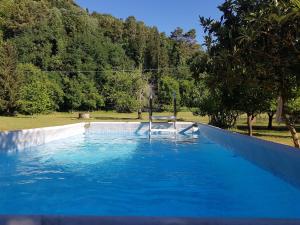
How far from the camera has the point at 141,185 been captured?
26.8 ft

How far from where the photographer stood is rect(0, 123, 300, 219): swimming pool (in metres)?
6.31

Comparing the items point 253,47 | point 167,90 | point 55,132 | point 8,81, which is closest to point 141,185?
point 253,47

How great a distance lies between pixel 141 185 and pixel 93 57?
188ft

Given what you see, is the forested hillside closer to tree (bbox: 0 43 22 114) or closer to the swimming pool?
tree (bbox: 0 43 22 114)

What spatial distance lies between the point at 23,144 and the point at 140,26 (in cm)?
6472

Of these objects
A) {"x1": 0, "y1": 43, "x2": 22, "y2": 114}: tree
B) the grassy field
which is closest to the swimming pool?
the grassy field

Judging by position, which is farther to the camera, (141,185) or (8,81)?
(8,81)

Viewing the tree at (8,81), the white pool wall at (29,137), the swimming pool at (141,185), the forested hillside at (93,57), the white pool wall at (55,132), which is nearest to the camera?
the swimming pool at (141,185)

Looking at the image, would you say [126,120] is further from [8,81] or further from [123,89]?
[123,89]

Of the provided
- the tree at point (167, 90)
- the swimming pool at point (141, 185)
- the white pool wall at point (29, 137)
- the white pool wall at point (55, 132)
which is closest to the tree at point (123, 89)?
the tree at point (167, 90)

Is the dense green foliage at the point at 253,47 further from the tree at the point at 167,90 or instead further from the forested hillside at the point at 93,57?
the tree at the point at 167,90

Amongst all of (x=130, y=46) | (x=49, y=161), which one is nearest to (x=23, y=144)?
(x=49, y=161)

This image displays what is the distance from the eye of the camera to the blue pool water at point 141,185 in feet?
20.8

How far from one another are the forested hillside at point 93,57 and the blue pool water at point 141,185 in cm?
2664
